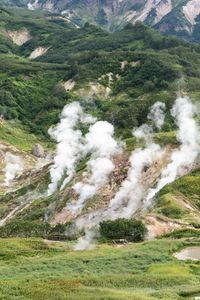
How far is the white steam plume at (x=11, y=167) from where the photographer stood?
142m

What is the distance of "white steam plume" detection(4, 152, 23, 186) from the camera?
465 ft

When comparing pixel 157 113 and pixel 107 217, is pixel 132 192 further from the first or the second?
pixel 157 113

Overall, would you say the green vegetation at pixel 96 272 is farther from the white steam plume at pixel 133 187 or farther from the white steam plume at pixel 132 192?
the white steam plume at pixel 133 187

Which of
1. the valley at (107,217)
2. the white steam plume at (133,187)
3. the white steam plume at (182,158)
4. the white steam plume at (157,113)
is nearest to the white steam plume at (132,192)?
the white steam plume at (133,187)

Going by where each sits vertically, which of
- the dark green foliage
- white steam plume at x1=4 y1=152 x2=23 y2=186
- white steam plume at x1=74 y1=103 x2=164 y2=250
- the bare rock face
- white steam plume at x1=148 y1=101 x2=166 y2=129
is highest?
white steam plume at x1=148 y1=101 x2=166 y2=129

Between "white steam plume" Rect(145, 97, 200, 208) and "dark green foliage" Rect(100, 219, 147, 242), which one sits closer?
"dark green foliage" Rect(100, 219, 147, 242)

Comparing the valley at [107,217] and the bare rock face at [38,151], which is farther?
the bare rock face at [38,151]

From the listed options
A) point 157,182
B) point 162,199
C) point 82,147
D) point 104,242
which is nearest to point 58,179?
point 82,147

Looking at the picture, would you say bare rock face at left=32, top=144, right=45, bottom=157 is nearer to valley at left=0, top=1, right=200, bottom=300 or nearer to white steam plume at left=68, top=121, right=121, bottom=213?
valley at left=0, top=1, right=200, bottom=300

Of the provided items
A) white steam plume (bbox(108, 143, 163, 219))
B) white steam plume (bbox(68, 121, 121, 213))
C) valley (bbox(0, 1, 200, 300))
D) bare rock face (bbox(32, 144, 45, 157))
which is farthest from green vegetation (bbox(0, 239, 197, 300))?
bare rock face (bbox(32, 144, 45, 157))

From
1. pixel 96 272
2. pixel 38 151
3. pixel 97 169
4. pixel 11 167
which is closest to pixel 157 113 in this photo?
pixel 38 151

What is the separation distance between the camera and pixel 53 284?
40625mm

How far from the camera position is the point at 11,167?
153 m

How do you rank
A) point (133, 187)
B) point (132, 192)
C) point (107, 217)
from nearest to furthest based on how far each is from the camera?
point (107, 217) < point (132, 192) < point (133, 187)
